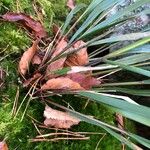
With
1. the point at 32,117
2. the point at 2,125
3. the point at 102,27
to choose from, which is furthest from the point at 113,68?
the point at 2,125

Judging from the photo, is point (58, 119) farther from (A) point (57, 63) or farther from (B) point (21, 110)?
(A) point (57, 63)

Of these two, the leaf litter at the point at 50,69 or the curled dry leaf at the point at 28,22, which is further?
the curled dry leaf at the point at 28,22

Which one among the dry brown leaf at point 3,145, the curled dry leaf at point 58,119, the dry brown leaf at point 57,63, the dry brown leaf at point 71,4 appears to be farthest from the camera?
the dry brown leaf at point 71,4

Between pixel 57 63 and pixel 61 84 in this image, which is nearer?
pixel 61 84

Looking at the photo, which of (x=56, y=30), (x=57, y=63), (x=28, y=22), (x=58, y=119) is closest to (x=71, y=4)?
(x=56, y=30)

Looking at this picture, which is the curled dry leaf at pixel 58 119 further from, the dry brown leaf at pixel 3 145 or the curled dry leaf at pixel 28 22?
the curled dry leaf at pixel 28 22

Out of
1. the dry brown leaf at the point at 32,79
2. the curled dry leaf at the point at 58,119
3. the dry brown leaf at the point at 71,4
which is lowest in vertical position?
the curled dry leaf at the point at 58,119

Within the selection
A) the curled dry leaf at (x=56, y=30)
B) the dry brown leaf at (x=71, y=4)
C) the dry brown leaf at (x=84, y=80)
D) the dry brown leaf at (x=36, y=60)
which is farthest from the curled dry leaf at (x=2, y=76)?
the dry brown leaf at (x=71, y=4)

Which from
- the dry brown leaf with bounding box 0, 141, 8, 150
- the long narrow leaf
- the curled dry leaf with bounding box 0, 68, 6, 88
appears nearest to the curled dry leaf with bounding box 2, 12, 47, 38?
the curled dry leaf with bounding box 0, 68, 6, 88
